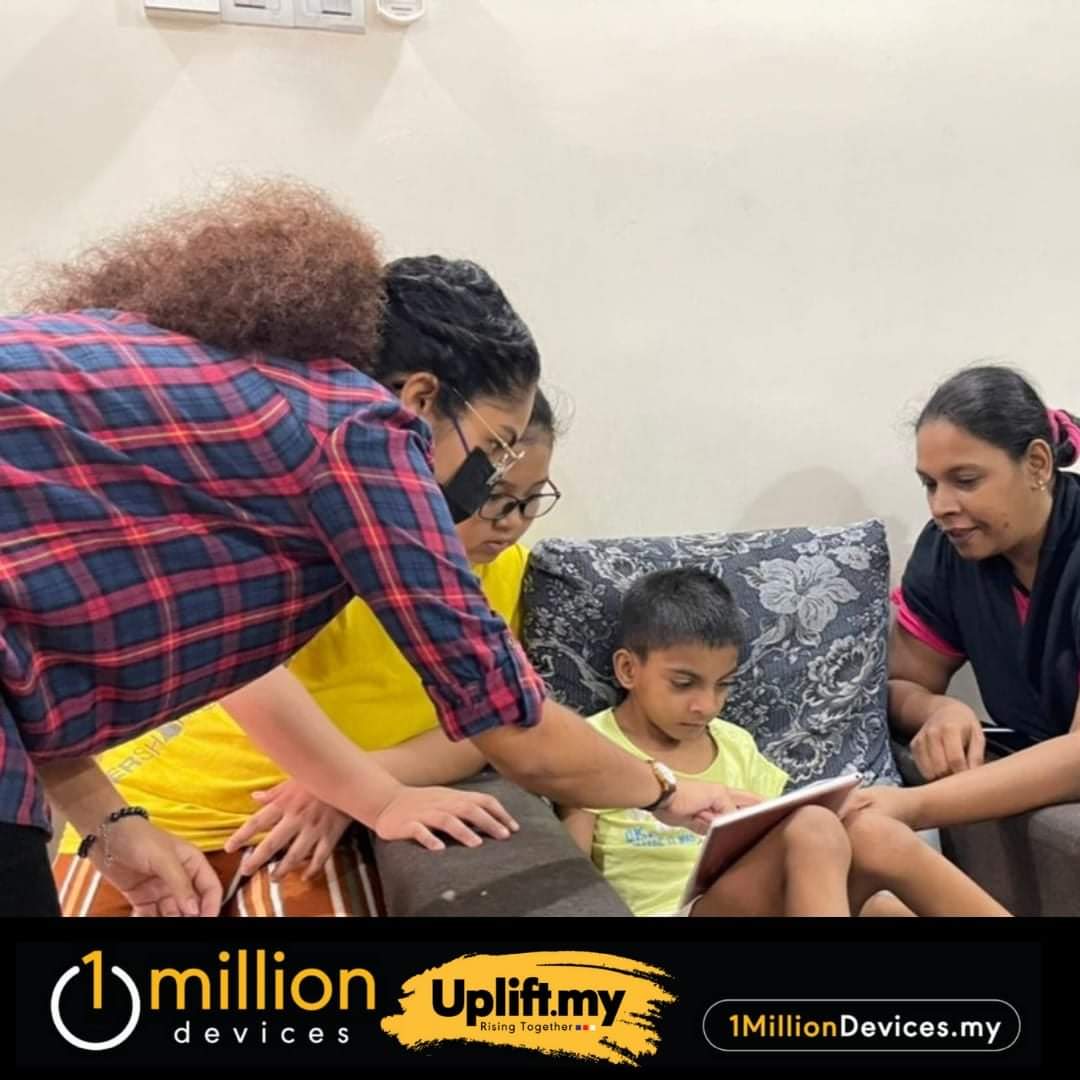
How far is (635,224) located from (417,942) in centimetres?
148

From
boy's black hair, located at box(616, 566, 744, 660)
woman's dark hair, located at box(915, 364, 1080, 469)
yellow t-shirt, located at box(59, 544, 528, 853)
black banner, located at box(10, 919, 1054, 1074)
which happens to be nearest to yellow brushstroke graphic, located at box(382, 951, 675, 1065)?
black banner, located at box(10, 919, 1054, 1074)

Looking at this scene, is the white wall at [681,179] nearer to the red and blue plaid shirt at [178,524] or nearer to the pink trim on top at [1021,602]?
the pink trim on top at [1021,602]

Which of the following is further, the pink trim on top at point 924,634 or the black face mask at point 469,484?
the pink trim on top at point 924,634

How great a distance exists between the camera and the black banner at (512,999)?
0.86 m

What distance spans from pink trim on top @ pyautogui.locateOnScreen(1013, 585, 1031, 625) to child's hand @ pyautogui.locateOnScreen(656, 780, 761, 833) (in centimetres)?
82

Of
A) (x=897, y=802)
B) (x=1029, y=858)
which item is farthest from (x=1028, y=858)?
(x=897, y=802)

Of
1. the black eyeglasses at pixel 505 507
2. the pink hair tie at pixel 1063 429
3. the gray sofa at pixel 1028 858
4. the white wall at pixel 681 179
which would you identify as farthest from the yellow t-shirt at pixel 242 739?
the pink hair tie at pixel 1063 429

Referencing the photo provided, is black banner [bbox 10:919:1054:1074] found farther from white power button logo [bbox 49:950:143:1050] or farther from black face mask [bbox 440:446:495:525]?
black face mask [bbox 440:446:495:525]

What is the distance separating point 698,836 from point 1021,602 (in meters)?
0.72

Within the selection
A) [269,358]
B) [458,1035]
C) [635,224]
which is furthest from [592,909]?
[635,224]

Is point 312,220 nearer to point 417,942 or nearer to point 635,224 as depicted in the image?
point 417,942

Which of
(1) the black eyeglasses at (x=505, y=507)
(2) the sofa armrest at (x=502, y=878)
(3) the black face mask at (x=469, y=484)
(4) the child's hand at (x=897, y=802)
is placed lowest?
(2) the sofa armrest at (x=502, y=878)

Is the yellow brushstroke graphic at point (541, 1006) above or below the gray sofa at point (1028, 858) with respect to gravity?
below

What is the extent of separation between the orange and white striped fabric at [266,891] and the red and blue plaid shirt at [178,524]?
0.44 metres
